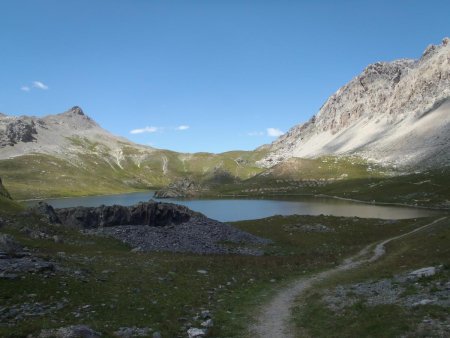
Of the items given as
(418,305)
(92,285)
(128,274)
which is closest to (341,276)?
(418,305)

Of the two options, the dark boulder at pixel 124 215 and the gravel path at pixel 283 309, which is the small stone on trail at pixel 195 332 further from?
the dark boulder at pixel 124 215

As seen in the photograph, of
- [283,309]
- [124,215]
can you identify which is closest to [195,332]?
[283,309]

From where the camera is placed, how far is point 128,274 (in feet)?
103

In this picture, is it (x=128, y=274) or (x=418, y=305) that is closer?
(x=418, y=305)

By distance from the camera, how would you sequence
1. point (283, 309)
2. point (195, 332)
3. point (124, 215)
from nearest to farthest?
point (195, 332)
point (283, 309)
point (124, 215)

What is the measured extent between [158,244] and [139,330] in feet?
110

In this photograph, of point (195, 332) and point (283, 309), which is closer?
point (195, 332)

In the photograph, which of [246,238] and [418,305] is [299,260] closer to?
[246,238]

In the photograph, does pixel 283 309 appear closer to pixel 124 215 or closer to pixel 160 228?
pixel 160 228

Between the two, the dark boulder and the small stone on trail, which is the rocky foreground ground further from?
the small stone on trail

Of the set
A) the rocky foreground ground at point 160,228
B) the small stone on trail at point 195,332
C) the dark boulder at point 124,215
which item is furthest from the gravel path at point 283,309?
the dark boulder at point 124,215

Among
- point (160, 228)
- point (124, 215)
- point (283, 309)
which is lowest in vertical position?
point (283, 309)

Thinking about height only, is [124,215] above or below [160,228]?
above

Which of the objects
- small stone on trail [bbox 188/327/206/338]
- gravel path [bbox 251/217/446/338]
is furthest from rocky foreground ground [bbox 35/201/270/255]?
small stone on trail [bbox 188/327/206/338]
